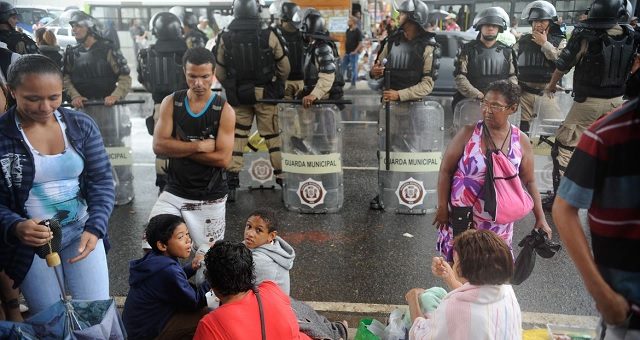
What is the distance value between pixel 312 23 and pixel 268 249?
3.65 m

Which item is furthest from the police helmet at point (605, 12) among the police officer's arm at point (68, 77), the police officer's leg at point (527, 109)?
the police officer's arm at point (68, 77)

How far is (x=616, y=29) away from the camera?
198 inches

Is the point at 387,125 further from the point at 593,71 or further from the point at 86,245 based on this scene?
the point at 86,245

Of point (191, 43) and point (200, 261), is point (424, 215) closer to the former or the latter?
point (200, 261)

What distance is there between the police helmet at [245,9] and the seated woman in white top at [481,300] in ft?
13.5

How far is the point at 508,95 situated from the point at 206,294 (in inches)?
79.4

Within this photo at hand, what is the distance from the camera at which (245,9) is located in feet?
18.7

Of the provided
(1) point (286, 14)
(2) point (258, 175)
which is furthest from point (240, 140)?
(1) point (286, 14)

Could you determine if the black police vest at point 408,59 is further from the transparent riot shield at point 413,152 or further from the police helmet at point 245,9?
the police helmet at point 245,9

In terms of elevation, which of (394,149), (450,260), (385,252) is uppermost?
(394,149)

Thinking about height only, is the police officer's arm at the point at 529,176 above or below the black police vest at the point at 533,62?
below

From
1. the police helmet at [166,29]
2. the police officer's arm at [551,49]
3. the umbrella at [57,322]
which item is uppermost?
the police helmet at [166,29]

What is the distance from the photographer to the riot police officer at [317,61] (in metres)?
5.51

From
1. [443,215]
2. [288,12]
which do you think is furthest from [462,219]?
[288,12]
